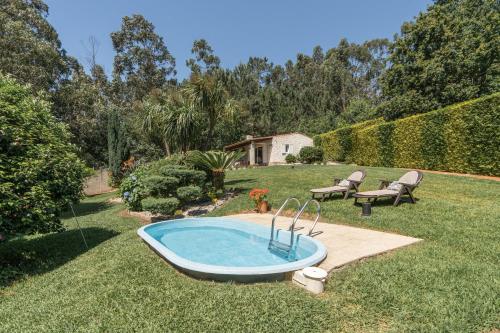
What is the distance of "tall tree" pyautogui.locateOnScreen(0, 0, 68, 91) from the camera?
19.0m

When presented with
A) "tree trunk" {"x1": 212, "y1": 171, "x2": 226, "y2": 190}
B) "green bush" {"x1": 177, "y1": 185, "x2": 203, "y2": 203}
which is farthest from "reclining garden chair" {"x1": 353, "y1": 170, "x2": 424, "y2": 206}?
"tree trunk" {"x1": 212, "y1": 171, "x2": 226, "y2": 190}

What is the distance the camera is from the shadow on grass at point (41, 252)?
503 centimetres

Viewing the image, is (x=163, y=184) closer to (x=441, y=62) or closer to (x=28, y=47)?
(x=28, y=47)

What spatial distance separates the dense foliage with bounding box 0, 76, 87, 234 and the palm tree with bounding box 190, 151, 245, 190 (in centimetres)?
469

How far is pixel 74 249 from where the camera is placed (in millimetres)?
6293

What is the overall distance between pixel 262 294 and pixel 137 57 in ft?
139

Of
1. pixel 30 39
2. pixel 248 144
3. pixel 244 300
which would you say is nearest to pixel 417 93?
pixel 248 144

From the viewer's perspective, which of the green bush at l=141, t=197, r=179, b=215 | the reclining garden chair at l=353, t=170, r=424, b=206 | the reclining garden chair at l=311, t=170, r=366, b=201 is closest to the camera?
the reclining garden chair at l=353, t=170, r=424, b=206

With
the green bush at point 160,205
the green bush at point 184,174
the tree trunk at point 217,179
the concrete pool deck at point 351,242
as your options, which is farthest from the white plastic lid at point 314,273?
the tree trunk at point 217,179

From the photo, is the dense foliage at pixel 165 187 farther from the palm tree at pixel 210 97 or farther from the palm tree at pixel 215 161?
the palm tree at pixel 210 97

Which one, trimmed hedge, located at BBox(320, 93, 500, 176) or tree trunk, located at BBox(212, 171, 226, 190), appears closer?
tree trunk, located at BBox(212, 171, 226, 190)

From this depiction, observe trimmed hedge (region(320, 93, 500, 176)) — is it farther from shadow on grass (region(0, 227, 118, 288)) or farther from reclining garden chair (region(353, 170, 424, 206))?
shadow on grass (region(0, 227, 118, 288))

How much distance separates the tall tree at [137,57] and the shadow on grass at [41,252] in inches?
1388

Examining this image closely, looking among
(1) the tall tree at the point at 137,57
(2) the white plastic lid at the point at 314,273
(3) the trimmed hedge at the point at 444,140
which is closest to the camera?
(2) the white plastic lid at the point at 314,273
